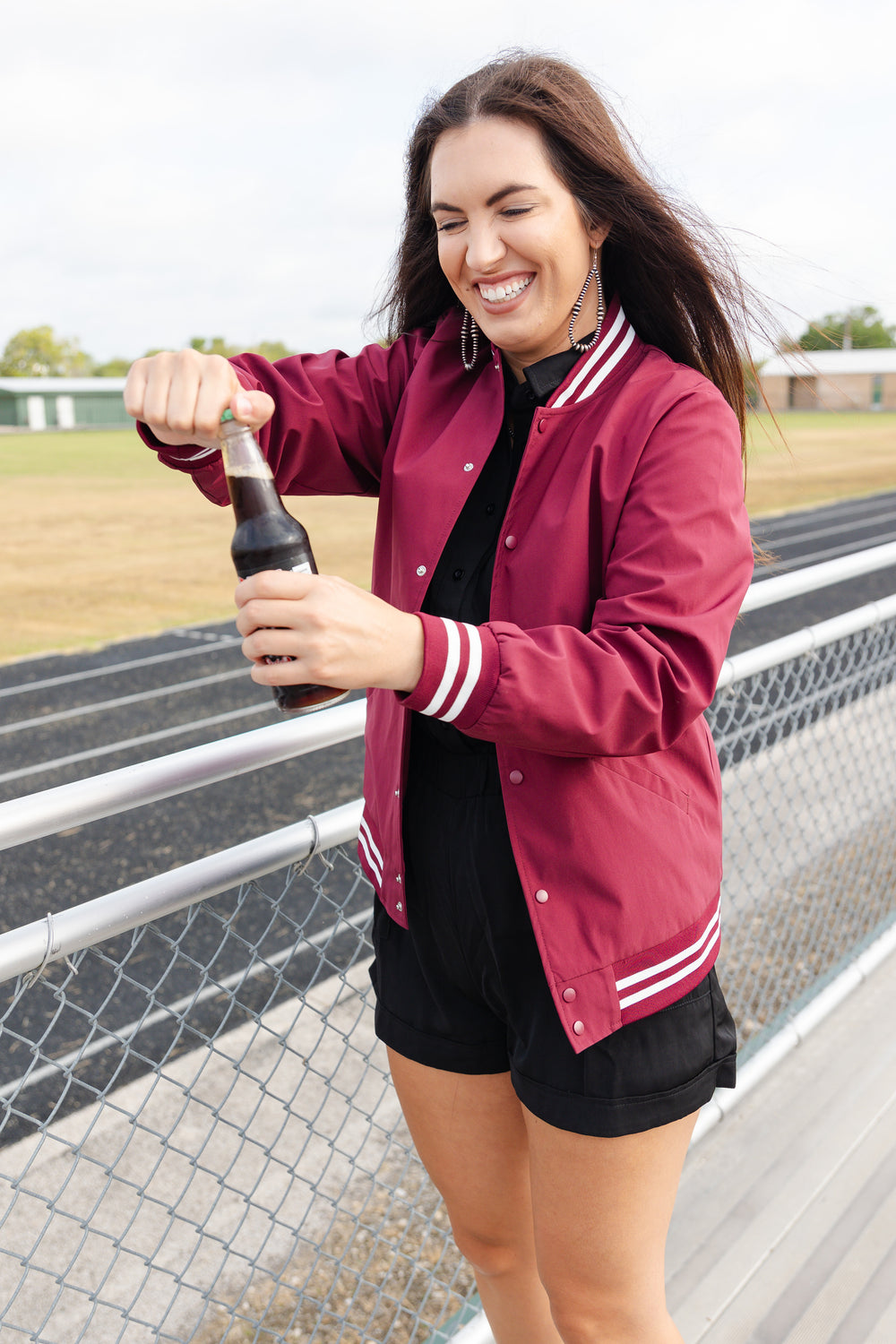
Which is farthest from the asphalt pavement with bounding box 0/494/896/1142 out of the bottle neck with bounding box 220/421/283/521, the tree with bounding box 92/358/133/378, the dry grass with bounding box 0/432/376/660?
the tree with bounding box 92/358/133/378

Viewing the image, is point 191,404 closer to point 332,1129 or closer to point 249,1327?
point 249,1327

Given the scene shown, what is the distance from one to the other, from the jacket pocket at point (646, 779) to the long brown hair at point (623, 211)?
0.54 m

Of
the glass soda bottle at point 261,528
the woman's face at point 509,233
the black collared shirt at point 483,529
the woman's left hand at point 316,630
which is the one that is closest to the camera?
the woman's left hand at point 316,630

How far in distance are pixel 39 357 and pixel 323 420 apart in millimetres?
125358

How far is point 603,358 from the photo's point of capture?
147 cm

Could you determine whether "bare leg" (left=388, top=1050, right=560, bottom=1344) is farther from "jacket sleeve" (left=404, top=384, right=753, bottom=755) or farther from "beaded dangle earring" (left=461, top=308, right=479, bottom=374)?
"beaded dangle earring" (left=461, top=308, right=479, bottom=374)

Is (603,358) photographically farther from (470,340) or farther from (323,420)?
(323,420)

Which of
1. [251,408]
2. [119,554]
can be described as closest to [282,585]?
[251,408]

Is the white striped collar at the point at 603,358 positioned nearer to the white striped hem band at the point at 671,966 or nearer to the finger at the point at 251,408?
the finger at the point at 251,408

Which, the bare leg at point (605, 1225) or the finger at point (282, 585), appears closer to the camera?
the finger at point (282, 585)

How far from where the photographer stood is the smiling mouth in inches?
56.8

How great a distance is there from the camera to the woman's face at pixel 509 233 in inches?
54.6

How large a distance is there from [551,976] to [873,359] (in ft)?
300

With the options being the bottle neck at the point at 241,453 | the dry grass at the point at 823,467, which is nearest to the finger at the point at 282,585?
the bottle neck at the point at 241,453
